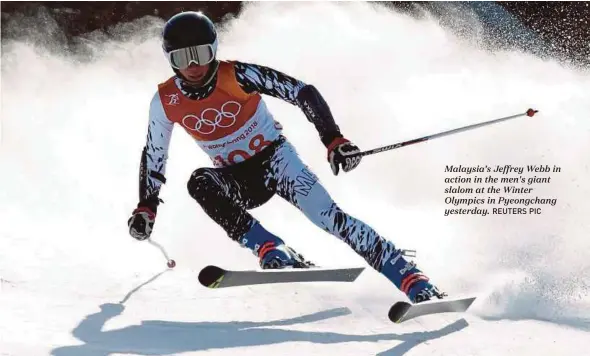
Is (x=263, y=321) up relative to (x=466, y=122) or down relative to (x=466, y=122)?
down

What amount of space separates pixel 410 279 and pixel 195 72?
1375mm

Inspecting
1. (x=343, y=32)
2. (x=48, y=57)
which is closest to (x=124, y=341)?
(x=343, y=32)

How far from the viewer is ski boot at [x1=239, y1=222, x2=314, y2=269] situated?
3.15 m

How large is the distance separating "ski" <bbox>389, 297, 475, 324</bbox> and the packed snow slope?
0.08 metres

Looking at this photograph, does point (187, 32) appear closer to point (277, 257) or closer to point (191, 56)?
point (191, 56)

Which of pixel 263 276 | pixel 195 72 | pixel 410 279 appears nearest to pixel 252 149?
pixel 195 72

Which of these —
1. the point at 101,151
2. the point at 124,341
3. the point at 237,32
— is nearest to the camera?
the point at 124,341

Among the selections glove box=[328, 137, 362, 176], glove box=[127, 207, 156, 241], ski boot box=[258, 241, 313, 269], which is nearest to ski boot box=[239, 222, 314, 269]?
ski boot box=[258, 241, 313, 269]

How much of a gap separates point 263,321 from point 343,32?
3.92 meters

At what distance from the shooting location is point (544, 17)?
7.41 metres

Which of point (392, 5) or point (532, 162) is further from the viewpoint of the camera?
point (392, 5)

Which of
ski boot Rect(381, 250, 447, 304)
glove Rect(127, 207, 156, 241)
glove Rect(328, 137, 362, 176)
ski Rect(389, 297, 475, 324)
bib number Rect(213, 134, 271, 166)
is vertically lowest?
ski Rect(389, 297, 475, 324)

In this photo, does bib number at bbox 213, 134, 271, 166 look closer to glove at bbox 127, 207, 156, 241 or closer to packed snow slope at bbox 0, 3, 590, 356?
glove at bbox 127, 207, 156, 241

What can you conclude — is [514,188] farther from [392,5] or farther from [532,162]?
[392,5]
